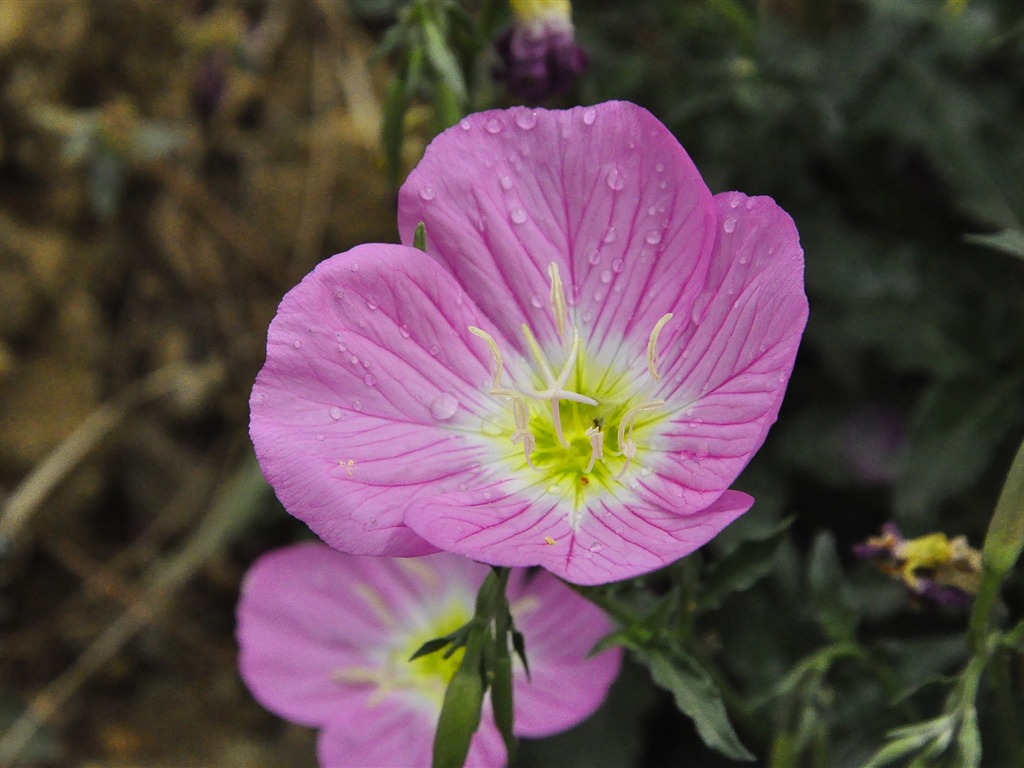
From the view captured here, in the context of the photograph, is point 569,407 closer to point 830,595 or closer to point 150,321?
point 830,595

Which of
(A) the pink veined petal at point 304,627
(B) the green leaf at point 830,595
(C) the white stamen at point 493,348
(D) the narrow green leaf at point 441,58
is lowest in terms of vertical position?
(A) the pink veined petal at point 304,627

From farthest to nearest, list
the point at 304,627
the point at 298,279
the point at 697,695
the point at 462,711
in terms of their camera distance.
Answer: the point at 298,279 < the point at 304,627 < the point at 697,695 < the point at 462,711

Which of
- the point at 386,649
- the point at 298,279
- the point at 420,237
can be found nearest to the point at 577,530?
the point at 420,237

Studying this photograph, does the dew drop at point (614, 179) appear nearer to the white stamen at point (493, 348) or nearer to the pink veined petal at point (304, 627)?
the white stamen at point (493, 348)

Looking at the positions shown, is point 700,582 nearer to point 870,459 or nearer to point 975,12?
point 870,459

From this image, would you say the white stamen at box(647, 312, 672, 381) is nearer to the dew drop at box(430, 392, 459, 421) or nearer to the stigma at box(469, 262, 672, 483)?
the stigma at box(469, 262, 672, 483)

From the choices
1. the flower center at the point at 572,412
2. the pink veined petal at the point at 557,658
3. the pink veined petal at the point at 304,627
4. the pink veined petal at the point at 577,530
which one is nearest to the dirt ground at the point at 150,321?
the pink veined petal at the point at 304,627

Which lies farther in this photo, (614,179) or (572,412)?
(572,412)
